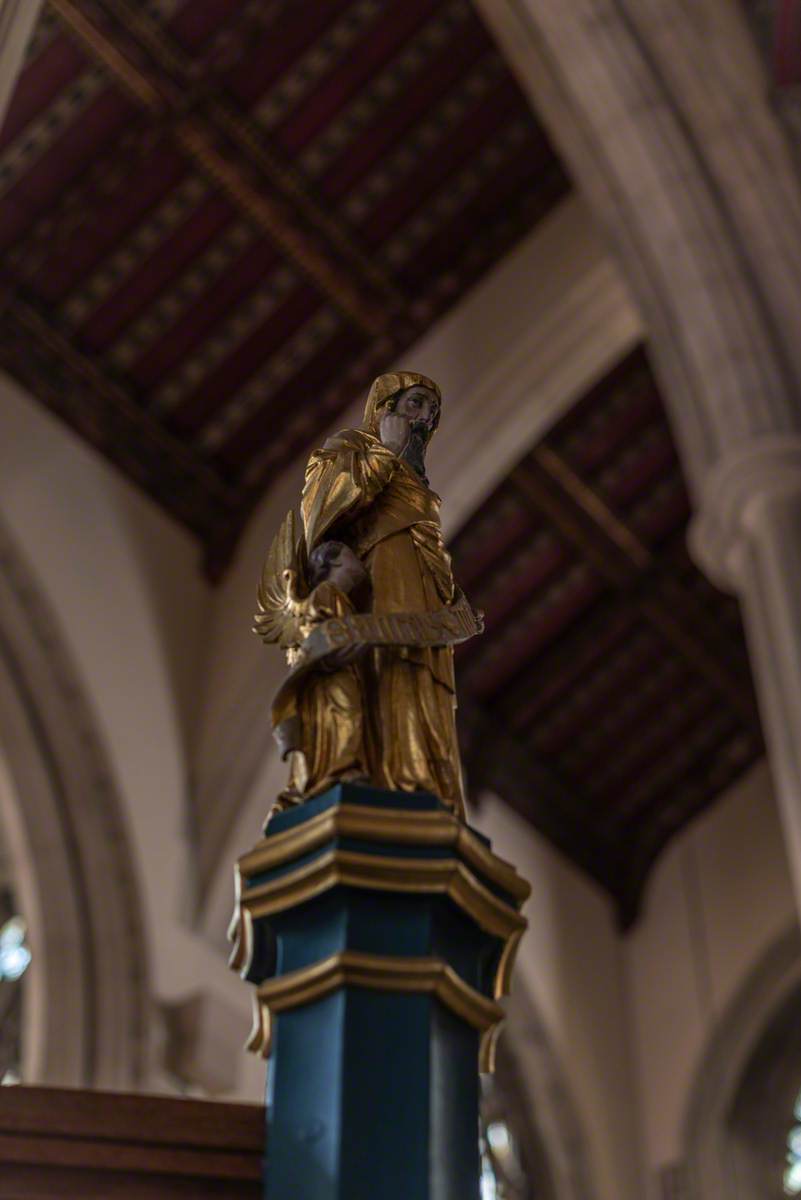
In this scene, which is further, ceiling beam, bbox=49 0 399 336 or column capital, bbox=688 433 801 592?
ceiling beam, bbox=49 0 399 336

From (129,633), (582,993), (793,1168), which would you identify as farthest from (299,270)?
(793,1168)

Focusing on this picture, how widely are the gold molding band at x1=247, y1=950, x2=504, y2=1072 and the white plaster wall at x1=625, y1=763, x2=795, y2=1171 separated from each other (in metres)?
8.92

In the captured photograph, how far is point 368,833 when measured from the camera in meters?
1.89

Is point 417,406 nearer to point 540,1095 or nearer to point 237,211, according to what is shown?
point 237,211

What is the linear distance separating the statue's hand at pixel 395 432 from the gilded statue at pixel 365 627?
34mm

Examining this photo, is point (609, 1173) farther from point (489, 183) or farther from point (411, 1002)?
point (411, 1002)

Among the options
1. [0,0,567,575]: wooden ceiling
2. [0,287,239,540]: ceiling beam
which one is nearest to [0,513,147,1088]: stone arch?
[0,287,239,540]: ceiling beam

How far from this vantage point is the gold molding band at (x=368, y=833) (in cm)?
189

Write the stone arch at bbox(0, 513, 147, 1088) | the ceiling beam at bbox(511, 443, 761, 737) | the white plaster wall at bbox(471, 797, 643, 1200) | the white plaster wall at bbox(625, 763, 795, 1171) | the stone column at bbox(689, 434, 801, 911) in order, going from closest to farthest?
1. the stone column at bbox(689, 434, 801, 911)
2. the stone arch at bbox(0, 513, 147, 1088)
3. the ceiling beam at bbox(511, 443, 761, 737)
4. the white plaster wall at bbox(471, 797, 643, 1200)
5. the white plaster wall at bbox(625, 763, 795, 1171)

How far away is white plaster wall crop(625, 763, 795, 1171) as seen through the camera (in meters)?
10.5

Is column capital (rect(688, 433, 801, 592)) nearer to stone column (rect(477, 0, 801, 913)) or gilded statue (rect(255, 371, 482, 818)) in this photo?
stone column (rect(477, 0, 801, 913))

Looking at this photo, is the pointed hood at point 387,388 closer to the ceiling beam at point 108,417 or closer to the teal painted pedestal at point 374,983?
the teal painted pedestal at point 374,983

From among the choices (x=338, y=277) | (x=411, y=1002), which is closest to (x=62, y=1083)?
(x=338, y=277)

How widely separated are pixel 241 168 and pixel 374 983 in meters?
6.55
